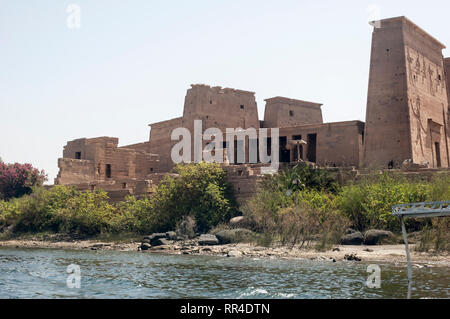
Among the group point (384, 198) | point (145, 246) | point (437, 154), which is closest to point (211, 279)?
point (145, 246)

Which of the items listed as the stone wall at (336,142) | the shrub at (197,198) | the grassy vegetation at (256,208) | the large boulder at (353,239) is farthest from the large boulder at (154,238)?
the stone wall at (336,142)

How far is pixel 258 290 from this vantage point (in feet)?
34.3

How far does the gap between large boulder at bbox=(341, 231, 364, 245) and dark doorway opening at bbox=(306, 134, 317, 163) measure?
13109 mm

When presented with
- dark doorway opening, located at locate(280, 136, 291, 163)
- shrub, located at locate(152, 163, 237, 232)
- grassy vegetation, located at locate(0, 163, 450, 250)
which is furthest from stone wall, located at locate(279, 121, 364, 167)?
shrub, located at locate(152, 163, 237, 232)

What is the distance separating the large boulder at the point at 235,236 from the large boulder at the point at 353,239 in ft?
11.7

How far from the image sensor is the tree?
33531 millimetres

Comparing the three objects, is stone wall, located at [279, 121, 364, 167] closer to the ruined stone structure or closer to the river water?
the ruined stone structure
